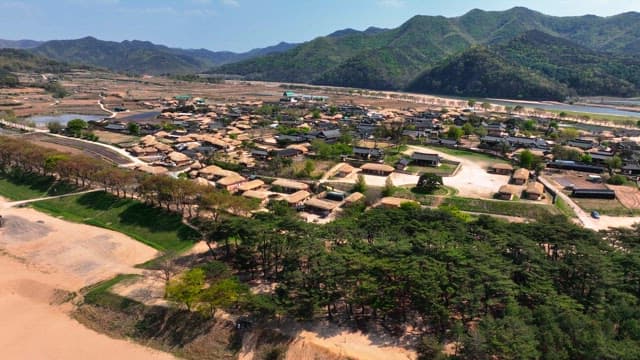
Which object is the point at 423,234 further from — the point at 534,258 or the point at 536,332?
the point at 536,332

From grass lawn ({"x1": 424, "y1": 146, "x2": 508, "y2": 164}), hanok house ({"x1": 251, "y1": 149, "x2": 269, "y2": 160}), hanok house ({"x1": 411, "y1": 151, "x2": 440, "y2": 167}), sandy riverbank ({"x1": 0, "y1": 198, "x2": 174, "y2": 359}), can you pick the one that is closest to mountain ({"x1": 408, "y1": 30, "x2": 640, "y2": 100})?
grass lawn ({"x1": 424, "y1": 146, "x2": 508, "y2": 164})

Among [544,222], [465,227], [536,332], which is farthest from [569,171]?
[536,332]

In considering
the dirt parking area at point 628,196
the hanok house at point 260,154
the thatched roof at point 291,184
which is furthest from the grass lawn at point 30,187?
the dirt parking area at point 628,196

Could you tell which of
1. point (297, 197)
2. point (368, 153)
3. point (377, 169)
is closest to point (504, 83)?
point (368, 153)

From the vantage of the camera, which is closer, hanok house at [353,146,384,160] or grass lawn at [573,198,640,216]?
grass lawn at [573,198,640,216]

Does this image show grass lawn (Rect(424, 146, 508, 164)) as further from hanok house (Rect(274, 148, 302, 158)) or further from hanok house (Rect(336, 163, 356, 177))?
hanok house (Rect(274, 148, 302, 158))

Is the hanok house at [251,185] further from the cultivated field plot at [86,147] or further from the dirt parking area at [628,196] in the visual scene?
the dirt parking area at [628,196]

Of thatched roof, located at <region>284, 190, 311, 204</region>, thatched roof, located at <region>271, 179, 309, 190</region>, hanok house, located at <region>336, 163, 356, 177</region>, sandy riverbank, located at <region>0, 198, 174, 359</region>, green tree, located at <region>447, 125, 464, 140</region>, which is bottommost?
sandy riverbank, located at <region>0, 198, 174, 359</region>
